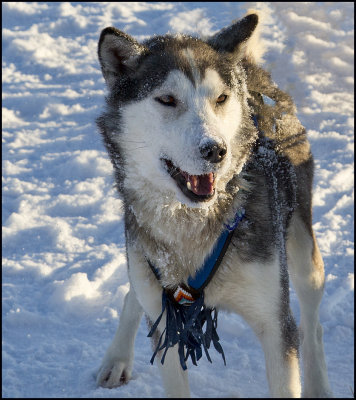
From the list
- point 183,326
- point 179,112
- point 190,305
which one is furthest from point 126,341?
point 179,112

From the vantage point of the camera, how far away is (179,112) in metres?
2.19

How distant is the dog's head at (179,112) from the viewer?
6.93ft

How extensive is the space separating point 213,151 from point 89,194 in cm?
311

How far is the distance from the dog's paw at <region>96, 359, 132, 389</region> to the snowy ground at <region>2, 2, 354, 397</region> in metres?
0.05

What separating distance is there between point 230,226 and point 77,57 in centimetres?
569

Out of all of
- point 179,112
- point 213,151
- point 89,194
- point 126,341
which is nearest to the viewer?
point 213,151

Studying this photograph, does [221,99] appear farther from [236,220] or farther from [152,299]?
[152,299]

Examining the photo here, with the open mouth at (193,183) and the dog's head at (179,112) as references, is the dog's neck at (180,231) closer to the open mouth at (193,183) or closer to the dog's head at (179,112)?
the dog's head at (179,112)

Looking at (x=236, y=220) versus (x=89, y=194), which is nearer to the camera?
(x=236, y=220)

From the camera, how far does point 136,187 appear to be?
2.40 meters

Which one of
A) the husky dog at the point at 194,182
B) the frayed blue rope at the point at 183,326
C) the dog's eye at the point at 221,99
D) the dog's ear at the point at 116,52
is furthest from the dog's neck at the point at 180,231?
the dog's ear at the point at 116,52

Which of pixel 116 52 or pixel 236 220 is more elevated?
pixel 116 52


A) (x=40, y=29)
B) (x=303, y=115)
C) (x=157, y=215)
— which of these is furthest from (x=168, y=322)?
(x=40, y=29)

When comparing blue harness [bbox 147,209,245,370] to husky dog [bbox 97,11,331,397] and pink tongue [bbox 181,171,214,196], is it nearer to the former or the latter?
husky dog [bbox 97,11,331,397]
